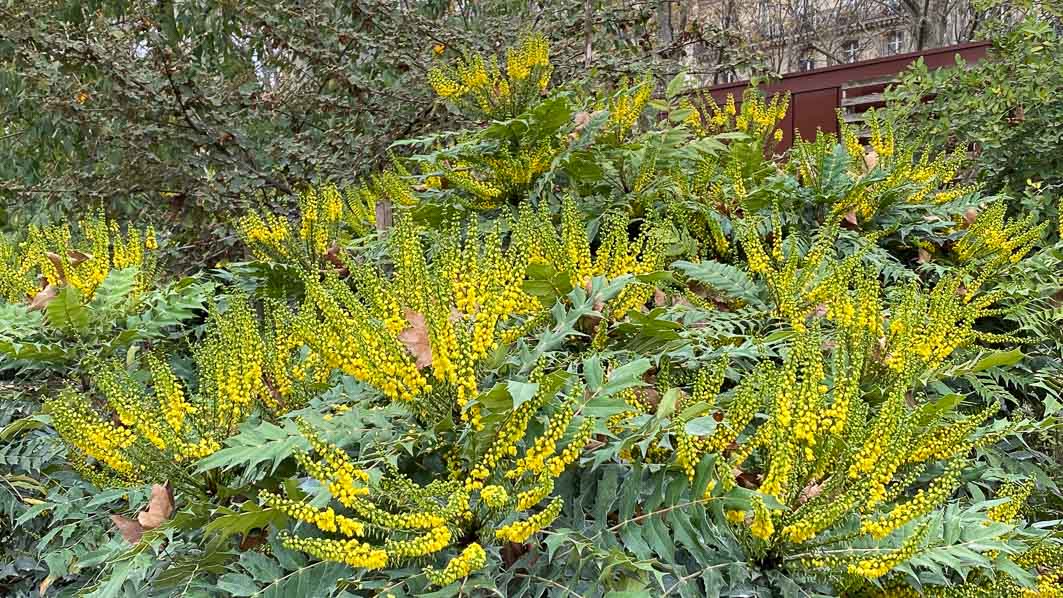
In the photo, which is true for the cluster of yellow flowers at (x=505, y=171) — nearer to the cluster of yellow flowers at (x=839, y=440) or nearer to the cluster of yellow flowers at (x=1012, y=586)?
the cluster of yellow flowers at (x=839, y=440)

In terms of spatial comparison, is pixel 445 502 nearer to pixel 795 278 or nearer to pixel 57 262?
pixel 795 278

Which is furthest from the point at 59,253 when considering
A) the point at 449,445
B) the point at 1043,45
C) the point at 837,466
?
the point at 1043,45

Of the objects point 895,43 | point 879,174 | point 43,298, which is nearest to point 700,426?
point 879,174

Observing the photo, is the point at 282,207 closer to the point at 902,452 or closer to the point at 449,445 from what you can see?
the point at 449,445

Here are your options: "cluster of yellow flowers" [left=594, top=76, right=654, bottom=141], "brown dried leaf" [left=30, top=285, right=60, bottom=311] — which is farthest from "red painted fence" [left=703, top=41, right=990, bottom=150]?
"brown dried leaf" [left=30, top=285, right=60, bottom=311]

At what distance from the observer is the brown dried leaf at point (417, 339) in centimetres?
148

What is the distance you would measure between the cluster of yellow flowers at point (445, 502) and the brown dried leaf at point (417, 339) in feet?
0.63

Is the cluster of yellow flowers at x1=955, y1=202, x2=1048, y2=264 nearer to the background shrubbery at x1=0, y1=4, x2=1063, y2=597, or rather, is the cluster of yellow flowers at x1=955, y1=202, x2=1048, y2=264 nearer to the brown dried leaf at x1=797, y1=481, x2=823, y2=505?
the background shrubbery at x1=0, y1=4, x2=1063, y2=597

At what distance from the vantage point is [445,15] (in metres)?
6.06

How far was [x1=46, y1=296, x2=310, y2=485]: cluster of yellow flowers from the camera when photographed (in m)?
1.59

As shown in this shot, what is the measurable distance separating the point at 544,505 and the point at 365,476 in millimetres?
419

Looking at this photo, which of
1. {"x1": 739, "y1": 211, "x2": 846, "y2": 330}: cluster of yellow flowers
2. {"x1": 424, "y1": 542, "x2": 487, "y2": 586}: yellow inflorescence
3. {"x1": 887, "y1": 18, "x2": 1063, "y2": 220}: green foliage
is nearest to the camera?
{"x1": 424, "y1": 542, "x2": 487, "y2": 586}: yellow inflorescence

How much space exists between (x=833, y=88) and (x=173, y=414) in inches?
333

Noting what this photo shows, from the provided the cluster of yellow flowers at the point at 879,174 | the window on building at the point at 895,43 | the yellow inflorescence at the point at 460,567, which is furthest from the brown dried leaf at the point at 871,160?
the window on building at the point at 895,43
